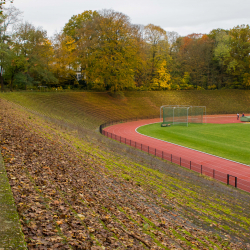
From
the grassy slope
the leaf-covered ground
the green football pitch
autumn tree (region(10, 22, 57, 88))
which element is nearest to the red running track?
the green football pitch

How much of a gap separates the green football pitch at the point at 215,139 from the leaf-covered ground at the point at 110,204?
10.7 meters

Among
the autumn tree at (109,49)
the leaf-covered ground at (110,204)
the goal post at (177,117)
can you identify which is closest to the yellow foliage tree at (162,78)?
the autumn tree at (109,49)

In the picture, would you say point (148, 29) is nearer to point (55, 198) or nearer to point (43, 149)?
point (43, 149)

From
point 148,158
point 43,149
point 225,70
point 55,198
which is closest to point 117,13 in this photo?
point 225,70

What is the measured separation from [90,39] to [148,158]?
158ft

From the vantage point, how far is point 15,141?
13.9 meters

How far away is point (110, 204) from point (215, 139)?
2730cm

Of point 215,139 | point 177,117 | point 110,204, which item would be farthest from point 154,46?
point 110,204

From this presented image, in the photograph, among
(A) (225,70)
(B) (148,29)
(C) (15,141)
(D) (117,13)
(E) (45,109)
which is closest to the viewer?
(C) (15,141)

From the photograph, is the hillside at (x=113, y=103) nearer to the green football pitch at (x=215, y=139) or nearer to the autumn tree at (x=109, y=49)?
the autumn tree at (x=109, y=49)

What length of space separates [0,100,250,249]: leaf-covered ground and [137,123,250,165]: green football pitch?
10718mm

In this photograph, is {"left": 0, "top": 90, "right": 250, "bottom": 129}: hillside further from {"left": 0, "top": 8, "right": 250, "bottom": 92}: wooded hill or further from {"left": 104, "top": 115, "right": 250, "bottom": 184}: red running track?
{"left": 104, "top": 115, "right": 250, "bottom": 184}: red running track

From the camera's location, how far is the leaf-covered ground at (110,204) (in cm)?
663

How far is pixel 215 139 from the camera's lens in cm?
3347
